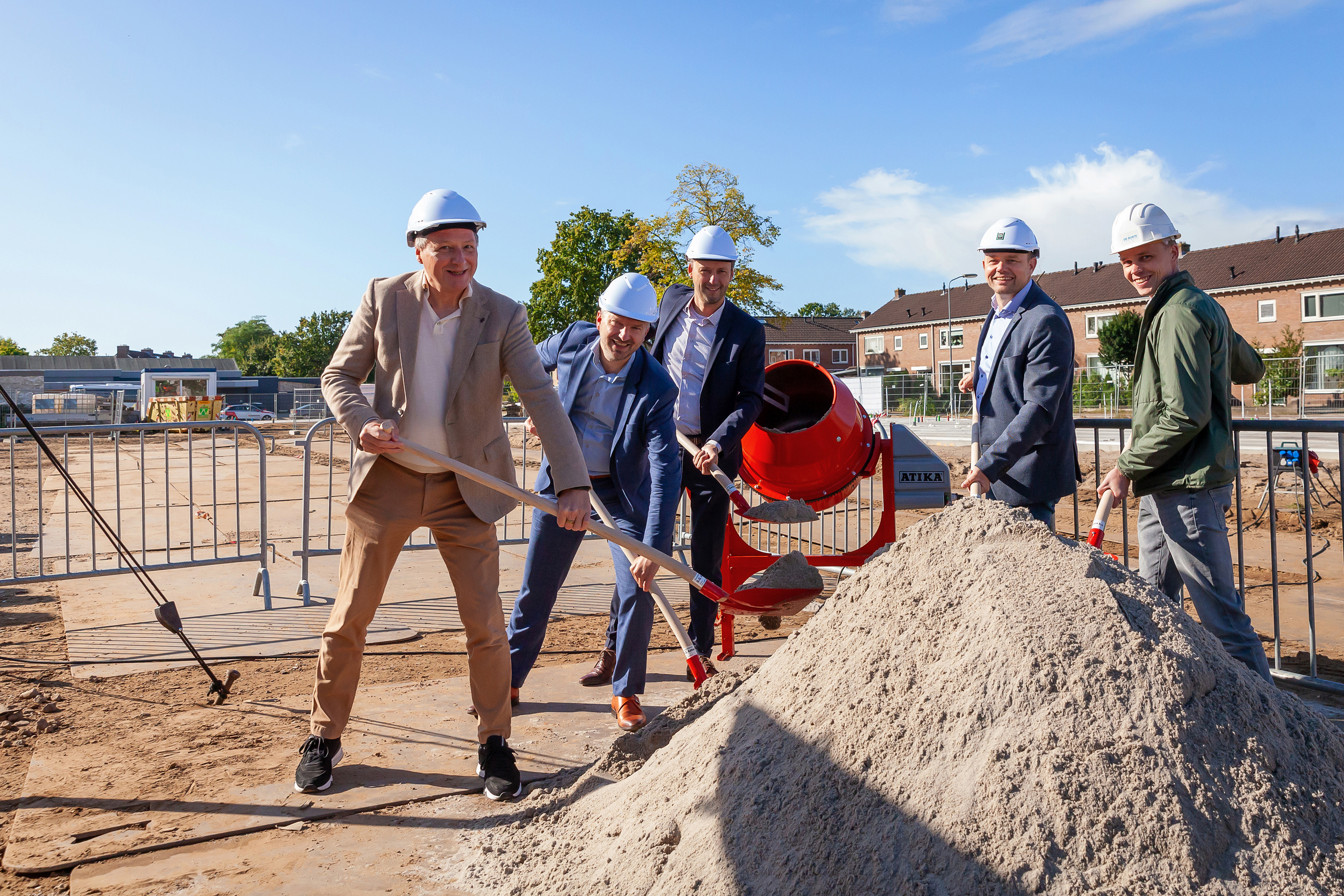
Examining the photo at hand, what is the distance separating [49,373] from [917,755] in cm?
8315

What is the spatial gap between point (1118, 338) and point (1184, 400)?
45.3m

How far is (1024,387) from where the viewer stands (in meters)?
4.04

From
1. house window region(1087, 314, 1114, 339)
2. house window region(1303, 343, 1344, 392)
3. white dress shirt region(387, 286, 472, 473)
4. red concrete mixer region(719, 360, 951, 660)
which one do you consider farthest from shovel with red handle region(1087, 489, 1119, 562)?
house window region(1087, 314, 1114, 339)

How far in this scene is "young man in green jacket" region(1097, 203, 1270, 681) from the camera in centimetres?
362

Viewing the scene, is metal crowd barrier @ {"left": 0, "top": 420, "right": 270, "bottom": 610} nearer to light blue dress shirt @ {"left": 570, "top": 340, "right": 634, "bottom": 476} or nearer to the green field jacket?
light blue dress shirt @ {"left": 570, "top": 340, "right": 634, "bottom": 476}

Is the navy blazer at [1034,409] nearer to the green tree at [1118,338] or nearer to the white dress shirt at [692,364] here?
the white dress shirt at [692,364]

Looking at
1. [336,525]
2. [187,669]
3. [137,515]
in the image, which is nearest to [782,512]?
[187,669]

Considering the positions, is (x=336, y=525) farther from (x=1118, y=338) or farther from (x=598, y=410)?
(x=1118, y=338)

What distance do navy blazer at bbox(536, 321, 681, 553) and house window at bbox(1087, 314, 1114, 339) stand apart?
49.0m

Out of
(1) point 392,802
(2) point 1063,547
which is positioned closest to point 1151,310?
(2) point 1063,547

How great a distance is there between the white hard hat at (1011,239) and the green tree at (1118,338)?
141 feet

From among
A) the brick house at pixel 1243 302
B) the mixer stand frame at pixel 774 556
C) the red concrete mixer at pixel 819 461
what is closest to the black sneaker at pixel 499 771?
the mixer stand frame at pixel 774 556

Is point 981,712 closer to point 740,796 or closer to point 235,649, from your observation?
point 740,796

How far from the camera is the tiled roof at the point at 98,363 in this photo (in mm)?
78312
